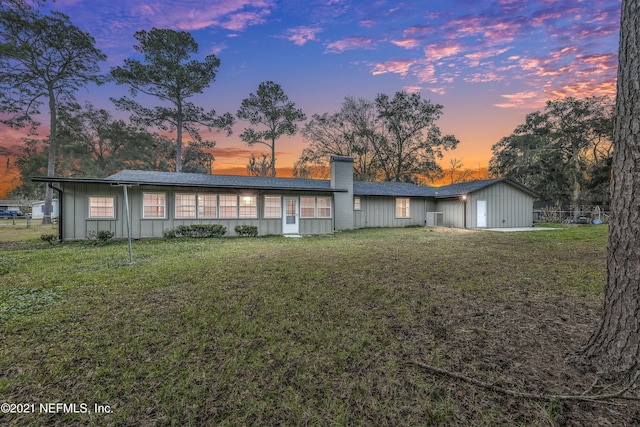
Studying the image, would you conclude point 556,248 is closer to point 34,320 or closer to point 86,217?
point 34,320

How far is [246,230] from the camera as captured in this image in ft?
42.2

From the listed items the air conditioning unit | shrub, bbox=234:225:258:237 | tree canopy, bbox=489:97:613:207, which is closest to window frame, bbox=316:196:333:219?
shrub, bbox=234:225:258:237

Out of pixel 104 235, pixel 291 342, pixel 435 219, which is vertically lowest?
pixel 291 342

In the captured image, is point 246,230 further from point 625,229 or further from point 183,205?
point 625,229

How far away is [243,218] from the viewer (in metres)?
13.3

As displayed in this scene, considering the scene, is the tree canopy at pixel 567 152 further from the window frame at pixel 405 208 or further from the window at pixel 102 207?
the window at pixel 102 207

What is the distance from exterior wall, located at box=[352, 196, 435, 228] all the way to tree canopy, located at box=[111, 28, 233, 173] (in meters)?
16.2

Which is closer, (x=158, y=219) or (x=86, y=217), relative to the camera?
(x=86, y=217)

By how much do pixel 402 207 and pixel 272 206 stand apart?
9.94 meters

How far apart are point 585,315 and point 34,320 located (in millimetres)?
7456

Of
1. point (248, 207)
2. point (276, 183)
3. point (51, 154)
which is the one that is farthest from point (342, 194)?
point (51, 154)

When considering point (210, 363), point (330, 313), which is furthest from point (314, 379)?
point (330, 313)

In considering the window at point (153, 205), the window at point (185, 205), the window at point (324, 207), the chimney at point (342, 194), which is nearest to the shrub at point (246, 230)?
the window at point (185, 205)

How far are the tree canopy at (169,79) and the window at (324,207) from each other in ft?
48.1
